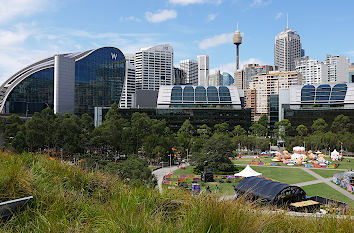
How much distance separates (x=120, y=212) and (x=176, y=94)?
318ft

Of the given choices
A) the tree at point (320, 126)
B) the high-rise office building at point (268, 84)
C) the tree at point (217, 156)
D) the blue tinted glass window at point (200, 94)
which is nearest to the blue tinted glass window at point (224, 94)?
the blue tinted glass window at point (200, 94)

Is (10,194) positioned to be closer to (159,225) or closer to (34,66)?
(159,225)

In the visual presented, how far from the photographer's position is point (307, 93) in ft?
318

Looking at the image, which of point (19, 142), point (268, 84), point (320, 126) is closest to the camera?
point (19, 142)

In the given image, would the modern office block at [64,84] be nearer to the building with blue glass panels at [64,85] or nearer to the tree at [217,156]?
the building with blue glass panels at [64,85]

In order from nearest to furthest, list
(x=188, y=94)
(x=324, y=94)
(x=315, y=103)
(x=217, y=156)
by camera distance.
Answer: (x=217, y=156), (x=315, y=103), (x=324, y=94), (x=188, y=94)

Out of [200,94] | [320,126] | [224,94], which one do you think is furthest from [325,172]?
[200,94]

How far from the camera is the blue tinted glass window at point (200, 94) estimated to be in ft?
330

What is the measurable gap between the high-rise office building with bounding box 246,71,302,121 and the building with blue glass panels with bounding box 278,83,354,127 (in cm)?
6490

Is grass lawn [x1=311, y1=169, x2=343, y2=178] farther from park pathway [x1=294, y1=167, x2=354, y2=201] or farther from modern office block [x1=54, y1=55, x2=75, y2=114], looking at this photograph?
modern office block [x1=54, y1=55, x2=75, y2=114]

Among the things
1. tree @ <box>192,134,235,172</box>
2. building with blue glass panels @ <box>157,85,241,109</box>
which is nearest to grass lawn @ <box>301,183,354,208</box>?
tree @ <box>192,134,235,172</box>

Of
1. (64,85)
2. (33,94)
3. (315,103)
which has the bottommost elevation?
(315,103)

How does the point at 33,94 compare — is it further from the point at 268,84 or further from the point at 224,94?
the point at 268,84

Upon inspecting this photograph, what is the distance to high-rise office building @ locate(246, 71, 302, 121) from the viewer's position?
16275 centimetres
